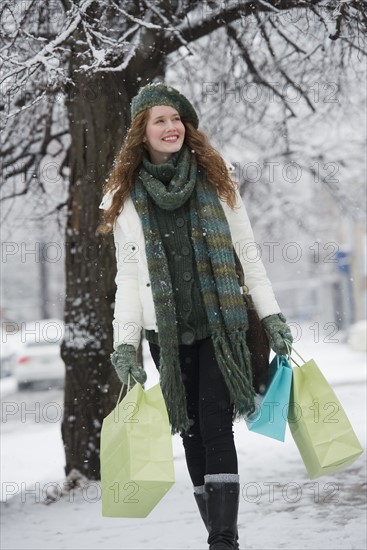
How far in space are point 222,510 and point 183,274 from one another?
98cm

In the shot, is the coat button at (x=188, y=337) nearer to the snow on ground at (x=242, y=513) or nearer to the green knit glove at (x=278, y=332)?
the green knit glove at (x=278, y=332)

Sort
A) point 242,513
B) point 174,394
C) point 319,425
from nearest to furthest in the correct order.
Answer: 1. point 319,425
2. point 174,394
3. point 242,513

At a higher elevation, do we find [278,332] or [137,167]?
[137,167]

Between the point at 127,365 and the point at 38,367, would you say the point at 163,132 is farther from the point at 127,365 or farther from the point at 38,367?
the point at 38,367

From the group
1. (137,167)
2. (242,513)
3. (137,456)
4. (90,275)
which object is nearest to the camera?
(137,456)

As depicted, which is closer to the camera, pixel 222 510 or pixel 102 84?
pixel 222 510

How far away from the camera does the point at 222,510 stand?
3.16 meters

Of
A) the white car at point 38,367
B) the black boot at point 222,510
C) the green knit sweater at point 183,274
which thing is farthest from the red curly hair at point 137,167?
the white car at point 38,367

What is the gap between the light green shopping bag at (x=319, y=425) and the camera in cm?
325

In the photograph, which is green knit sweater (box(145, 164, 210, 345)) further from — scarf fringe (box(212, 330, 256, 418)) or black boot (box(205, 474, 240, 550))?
black boot (box(205, 474, 240, 550))

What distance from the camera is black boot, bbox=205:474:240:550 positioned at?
3105 millimetres

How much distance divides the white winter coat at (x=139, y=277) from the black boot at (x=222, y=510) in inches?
26.9

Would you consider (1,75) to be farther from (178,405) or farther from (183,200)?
(178,405)

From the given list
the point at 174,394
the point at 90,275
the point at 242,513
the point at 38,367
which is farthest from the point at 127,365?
the point at 38,367
